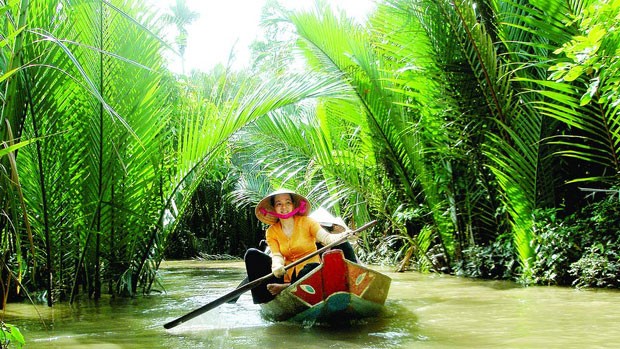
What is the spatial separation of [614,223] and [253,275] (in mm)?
3693

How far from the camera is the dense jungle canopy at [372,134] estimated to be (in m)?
5.50

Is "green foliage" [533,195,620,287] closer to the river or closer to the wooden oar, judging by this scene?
the river

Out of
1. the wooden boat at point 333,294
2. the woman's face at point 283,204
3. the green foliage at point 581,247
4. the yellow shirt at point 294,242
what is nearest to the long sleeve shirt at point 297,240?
the yellow shirt at point 294,242

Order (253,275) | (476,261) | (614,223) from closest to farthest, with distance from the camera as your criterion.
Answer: (253,275) → (614,223) → (476,261)

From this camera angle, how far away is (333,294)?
178 inches

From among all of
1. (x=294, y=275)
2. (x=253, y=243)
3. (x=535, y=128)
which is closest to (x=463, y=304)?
(x=294, y=275)

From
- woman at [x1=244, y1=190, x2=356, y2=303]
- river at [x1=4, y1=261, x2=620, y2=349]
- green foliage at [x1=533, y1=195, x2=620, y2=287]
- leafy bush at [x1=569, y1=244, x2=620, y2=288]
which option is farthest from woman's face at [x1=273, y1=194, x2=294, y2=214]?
leafy bush at [x1=569, y1=244, x2=620, y2=288]

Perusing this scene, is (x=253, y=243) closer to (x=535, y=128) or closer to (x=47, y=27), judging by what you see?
(x=535, y=128)

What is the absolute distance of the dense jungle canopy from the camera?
550 centimetres

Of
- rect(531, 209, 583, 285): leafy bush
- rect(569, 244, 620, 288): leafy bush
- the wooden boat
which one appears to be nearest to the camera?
the wooden boat

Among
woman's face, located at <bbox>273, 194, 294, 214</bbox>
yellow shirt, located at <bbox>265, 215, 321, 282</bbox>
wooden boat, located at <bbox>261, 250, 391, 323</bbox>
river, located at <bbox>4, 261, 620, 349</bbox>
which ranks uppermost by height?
woman's face, located at <bbox>273, 194, 294, 214</bbox>

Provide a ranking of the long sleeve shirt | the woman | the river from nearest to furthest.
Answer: the river, the woman, the long sleeve shirt

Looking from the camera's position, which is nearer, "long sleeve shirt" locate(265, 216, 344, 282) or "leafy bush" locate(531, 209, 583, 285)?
"long sleeve shirt" locate(265, 216, 344, 282)

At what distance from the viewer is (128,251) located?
21.5 feet
